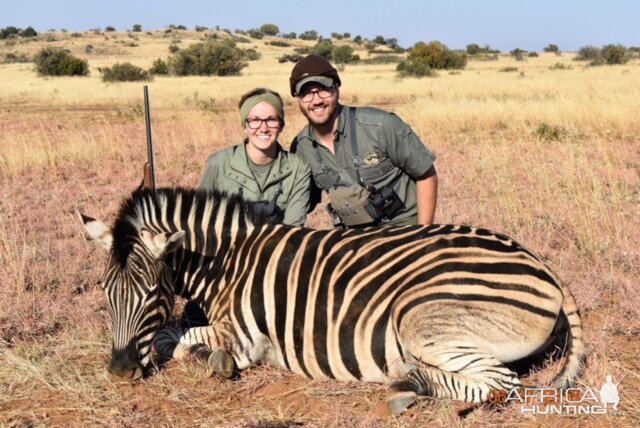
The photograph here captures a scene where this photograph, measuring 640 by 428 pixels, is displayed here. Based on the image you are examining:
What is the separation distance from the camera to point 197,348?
3.96m

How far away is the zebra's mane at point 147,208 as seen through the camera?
360 centimetres

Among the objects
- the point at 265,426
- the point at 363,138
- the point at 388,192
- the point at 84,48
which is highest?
the point at 84,48

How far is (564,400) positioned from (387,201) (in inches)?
80.9

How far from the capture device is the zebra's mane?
3600mm

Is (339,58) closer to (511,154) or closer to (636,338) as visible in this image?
(511,154)

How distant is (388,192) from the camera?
16.3ft

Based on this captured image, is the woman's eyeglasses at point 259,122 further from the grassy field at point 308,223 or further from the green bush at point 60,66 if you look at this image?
the green bush at point 60,66

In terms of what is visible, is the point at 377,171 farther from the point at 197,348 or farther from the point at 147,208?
the point at 197,348

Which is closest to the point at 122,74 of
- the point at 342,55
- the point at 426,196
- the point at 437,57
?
the point at 437,57

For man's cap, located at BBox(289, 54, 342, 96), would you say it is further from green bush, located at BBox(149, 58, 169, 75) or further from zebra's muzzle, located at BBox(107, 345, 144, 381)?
green bush, located at BBox(149, 58, 169, 75)

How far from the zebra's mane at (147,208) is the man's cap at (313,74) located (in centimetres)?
105

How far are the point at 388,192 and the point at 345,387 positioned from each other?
1.76 metres

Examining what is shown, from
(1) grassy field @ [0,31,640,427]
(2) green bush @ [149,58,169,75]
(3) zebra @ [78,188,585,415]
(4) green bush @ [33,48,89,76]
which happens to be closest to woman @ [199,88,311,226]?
(3) zebra @ [78,188,585,415]

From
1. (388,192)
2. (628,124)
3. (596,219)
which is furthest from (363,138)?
(628,124)
